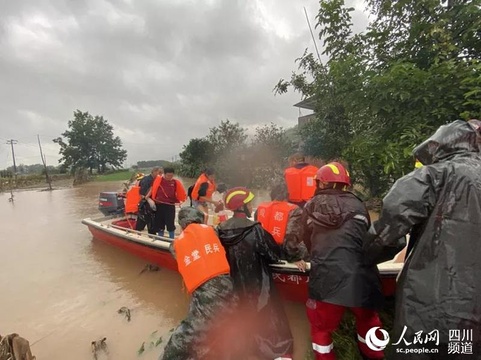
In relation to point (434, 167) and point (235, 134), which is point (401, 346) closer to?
point (434, 167)

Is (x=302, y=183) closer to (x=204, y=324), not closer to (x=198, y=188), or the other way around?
(x=204, y=324)

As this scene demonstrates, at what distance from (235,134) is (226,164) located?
270 cm

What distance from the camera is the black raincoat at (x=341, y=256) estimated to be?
7.07ft

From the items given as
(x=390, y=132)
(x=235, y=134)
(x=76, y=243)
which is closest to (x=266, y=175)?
(x=235, y=134)

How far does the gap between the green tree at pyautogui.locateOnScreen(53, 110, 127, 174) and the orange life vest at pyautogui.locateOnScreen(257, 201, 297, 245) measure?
5125cm

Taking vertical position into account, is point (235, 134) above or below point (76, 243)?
above

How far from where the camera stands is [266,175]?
55.9 ft

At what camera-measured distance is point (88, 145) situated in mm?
48750

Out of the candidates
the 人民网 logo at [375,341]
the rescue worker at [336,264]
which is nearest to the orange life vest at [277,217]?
the rescue worker at [336,264]

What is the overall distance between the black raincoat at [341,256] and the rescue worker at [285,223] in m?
0.51

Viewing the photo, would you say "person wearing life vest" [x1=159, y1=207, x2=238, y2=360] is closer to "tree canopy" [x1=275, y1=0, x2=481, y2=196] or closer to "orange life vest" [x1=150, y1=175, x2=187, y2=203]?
"tree canopy" [x1=275, y1=0, x2=481, y2=196]

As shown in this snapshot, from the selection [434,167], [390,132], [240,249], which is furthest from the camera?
[390,132]

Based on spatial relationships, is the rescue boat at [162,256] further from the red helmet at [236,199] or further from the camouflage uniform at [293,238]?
the red helmet at [236,199]

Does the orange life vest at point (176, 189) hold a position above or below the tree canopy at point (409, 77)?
below
